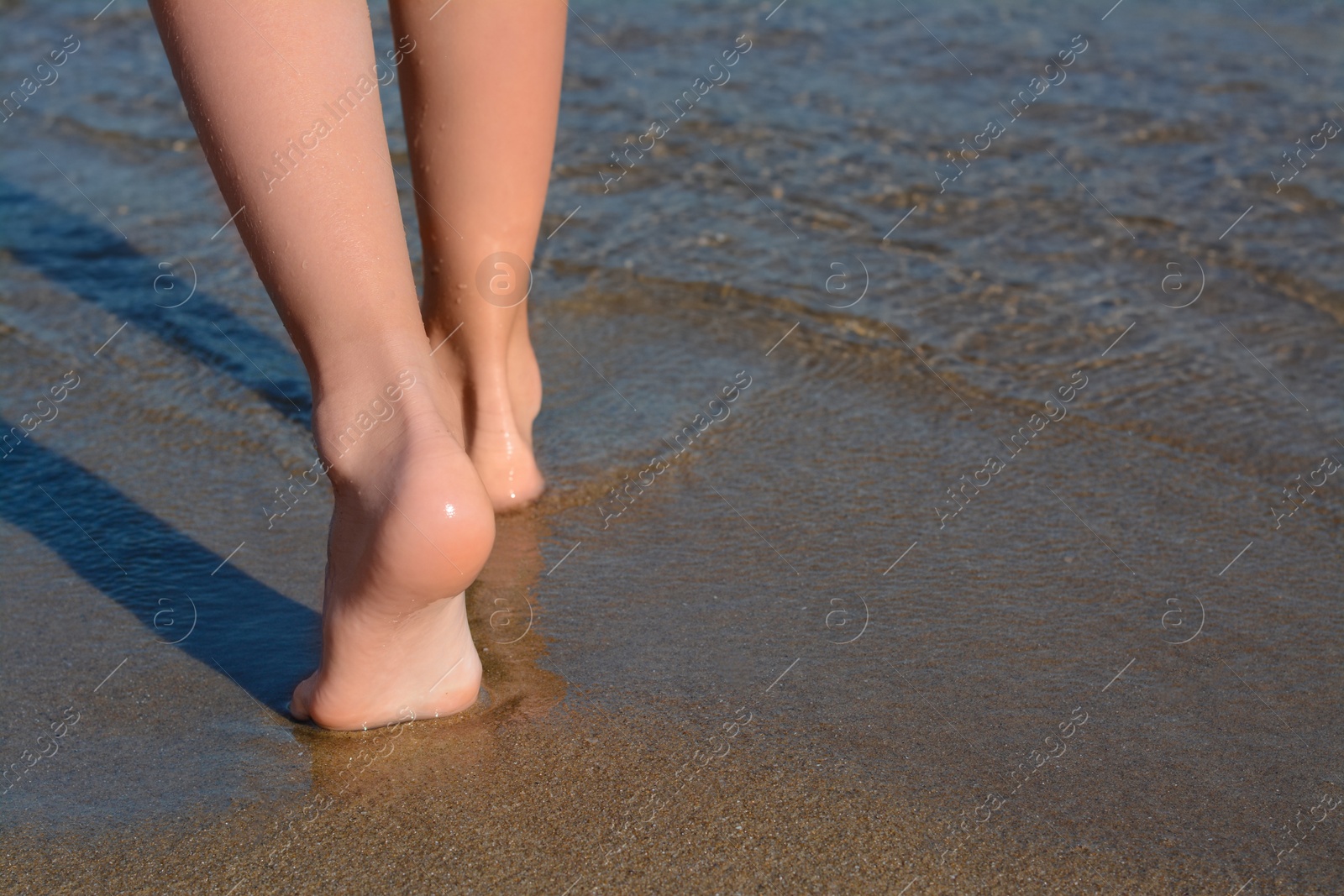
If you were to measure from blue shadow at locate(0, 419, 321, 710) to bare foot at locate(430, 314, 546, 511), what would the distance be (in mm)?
366

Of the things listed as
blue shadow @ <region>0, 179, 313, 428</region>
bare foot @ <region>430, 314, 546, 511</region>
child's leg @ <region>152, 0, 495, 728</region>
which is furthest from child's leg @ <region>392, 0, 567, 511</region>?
blue shadow @ <region>0, 179, 313, 428</region>

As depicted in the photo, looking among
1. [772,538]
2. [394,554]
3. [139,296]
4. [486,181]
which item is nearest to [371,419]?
[394,554]

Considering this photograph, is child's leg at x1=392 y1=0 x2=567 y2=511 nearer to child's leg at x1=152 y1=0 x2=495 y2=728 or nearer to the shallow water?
the shallow water

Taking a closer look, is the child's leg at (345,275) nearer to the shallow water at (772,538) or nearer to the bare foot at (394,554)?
the bare foot at (394,554)

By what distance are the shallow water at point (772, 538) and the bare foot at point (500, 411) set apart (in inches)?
2.2

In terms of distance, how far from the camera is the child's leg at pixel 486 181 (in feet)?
5.25

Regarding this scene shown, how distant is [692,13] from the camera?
4.43m

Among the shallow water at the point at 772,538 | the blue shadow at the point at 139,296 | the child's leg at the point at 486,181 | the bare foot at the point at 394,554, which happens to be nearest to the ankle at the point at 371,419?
the bare foot at the point at 394,554

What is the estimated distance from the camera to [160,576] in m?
1.71

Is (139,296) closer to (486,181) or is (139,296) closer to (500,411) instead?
(500,411)

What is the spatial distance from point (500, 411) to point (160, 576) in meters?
0.51

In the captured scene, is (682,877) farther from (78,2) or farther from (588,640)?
(78,2)

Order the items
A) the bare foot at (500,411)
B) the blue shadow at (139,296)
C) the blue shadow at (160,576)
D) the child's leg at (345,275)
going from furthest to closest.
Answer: the blue shadow at (139,296)
the bare foot at (500,411)
the blue shadow at (160,576)
the child's leg at (345,275)

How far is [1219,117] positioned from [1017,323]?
1.43 metres
